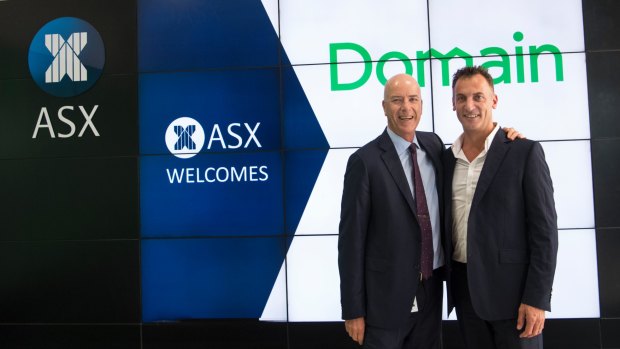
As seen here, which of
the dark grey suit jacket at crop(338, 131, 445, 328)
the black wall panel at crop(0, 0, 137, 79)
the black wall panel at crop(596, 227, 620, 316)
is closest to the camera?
the dark grey suit jacket at crop(338, 131, 445, 328)

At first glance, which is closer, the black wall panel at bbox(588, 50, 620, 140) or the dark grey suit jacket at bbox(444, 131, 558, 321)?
the dark grey suit jacket at bbox(444, 131, 558, 321)

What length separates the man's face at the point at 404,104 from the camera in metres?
2.20

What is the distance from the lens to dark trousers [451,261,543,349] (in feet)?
6.88

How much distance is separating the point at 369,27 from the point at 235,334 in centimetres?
256

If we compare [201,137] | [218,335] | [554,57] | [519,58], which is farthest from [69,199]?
[554,57]

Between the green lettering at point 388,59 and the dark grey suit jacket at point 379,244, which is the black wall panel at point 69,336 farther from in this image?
the green lettering at point 388,59

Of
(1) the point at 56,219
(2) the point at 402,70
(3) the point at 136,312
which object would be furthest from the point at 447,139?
(1) the point at 56,219

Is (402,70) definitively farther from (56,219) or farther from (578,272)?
(56,219)

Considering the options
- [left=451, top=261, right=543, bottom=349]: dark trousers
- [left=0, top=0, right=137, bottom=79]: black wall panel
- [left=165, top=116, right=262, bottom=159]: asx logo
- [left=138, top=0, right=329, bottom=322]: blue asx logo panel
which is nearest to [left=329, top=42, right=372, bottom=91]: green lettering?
[left=138, top=0, right=329, bottom=322]: blue asx logo panel

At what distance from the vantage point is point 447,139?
3859 millimetres

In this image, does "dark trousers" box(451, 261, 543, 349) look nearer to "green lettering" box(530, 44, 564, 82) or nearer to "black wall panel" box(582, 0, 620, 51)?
"green lettering" box(530, 44, 564, 82)

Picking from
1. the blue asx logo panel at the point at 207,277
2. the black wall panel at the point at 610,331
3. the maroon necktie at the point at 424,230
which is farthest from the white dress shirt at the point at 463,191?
the black wall panel at the point at 610,331

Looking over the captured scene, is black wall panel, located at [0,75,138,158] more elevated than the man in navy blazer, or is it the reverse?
black wall panel, located at [0,75,138,158]

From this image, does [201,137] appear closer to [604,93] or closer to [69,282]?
[69,282]
